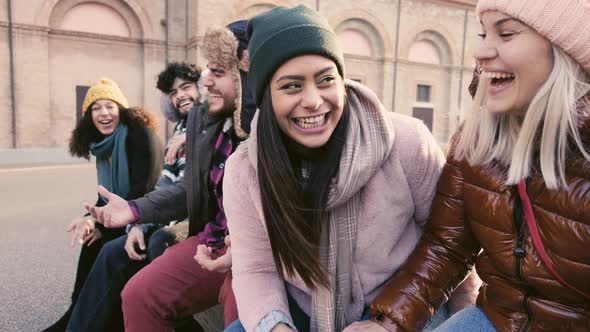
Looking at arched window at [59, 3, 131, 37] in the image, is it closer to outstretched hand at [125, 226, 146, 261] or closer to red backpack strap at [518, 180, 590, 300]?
outstretched hand at [125, 226, 146, 261]

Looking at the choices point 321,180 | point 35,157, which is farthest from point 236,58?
point 35,157

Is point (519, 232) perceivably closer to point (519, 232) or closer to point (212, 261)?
point (519, 232)

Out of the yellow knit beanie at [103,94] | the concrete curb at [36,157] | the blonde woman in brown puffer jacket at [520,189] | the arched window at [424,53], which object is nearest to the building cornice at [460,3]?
the arched window at [424,53]

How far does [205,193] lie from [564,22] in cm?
188

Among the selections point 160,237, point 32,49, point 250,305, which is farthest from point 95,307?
point 32,49

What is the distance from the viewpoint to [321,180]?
1.61 meters

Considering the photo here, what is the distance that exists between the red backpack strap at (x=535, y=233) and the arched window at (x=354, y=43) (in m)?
18.7

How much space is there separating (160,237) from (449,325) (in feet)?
6.06

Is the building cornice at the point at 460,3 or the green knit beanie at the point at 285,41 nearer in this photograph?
the green knit beanie at the point at 285,41

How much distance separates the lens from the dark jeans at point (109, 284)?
263cm

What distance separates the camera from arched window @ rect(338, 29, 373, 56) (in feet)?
63.5

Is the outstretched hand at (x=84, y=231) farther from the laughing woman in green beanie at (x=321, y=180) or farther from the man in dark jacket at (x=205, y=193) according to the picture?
the laughing woman in green beanie at (x=321, y=180)

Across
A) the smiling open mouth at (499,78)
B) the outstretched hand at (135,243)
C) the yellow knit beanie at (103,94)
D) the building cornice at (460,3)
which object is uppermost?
the building cornice at (460,3)

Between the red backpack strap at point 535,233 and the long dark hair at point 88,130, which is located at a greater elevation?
the long dark hair at point 88,130
